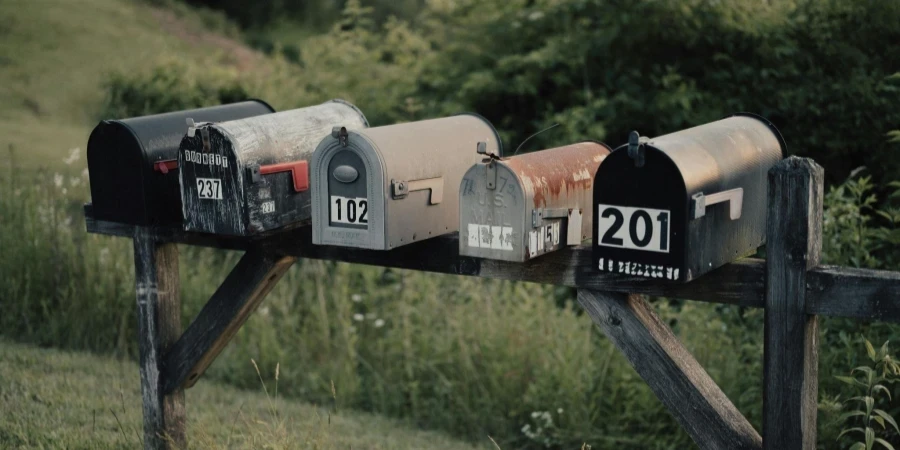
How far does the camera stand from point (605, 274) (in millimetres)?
2545

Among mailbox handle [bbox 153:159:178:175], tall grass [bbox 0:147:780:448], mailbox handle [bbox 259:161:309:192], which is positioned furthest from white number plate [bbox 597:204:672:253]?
tall grass [bbox 0:147:780:448]

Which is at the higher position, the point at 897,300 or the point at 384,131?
the point at 384,131

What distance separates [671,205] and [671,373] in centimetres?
51

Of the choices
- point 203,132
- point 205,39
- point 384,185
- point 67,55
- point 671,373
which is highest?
point 205,39

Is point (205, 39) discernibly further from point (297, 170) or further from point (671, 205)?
point (671, 205)

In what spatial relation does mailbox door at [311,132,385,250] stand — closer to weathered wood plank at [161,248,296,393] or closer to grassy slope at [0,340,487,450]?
weathered wood plank at [161,248,296,393]

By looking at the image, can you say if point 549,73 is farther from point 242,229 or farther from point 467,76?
point 242,229

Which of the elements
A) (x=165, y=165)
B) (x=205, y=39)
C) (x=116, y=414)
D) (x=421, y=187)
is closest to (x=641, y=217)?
(x=421, y=187)

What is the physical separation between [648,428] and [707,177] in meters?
2.39

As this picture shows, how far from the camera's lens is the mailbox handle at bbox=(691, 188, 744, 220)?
224 centimetres

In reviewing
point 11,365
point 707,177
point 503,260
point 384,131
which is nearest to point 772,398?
point 707,177

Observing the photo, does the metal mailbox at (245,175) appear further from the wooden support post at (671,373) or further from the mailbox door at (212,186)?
the wooden support post at (671,373)

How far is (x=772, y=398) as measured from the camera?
7.87ft

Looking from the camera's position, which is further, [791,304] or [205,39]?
[205,39]
